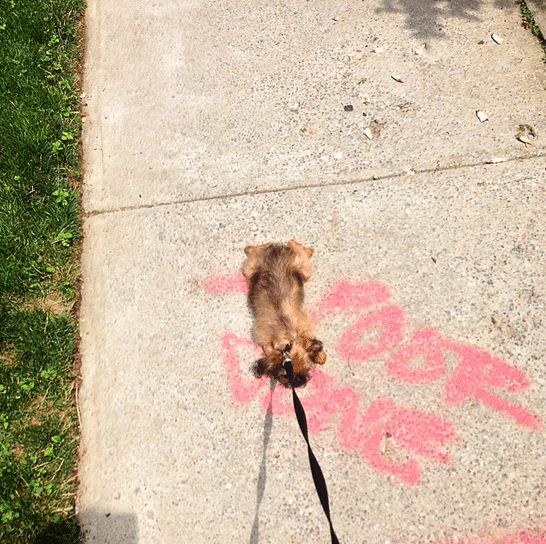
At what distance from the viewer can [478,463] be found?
10.6 feet

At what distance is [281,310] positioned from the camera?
3.62m

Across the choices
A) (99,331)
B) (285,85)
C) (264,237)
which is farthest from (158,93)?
(99,331)

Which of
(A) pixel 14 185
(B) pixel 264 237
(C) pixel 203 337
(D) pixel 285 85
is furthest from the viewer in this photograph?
(D) pixel 285 85

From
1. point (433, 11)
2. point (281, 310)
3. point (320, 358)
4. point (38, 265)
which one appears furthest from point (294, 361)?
point (433, 11)

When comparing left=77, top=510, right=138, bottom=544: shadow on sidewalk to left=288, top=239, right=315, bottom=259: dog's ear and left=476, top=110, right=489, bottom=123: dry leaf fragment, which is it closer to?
left=288, top=239, right=315, bottom=259: dog's ear

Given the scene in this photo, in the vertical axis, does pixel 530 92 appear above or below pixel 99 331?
above

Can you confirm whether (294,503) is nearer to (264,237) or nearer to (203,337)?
(203,337)

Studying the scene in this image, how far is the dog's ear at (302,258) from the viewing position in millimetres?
3812

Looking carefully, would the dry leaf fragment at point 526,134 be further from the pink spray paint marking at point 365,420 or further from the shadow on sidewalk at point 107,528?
the shadow on sidewalk at point 107,528

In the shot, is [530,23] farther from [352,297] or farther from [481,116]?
[352,297]

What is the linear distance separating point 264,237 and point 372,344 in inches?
49.9

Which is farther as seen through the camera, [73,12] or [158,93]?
[73,12]

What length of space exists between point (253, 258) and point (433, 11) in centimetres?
350

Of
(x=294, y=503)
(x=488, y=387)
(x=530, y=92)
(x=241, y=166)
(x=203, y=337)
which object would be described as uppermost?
(x=530, y=92)
